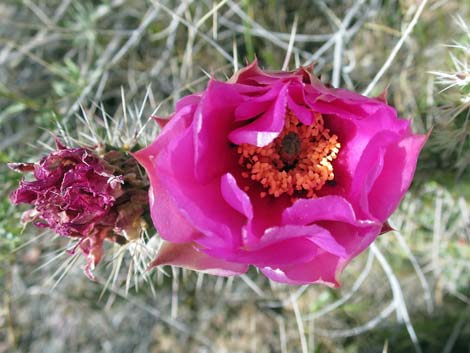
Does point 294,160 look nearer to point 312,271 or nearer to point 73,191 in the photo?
point 312,271

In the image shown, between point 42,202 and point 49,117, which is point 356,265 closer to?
point 49,117

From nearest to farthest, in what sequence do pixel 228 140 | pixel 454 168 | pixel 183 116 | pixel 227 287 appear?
1. pixel 183 116
2. pixel 228 140
3. pixel 454 168
4. pixel 227 287

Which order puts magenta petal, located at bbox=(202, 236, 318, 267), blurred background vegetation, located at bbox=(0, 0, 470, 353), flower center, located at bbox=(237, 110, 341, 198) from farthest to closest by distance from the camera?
blurred background vegetation, located at bbox=(0, 0, 470, 353)
flower center, located at bbox=(237, 110, 341, 198)
magenta petal, located at bbox=(202, 236, 318, 267)

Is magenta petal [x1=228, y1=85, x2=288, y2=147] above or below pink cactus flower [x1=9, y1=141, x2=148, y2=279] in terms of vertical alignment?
above

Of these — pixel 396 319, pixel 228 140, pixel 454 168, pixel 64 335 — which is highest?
pixel 228 140

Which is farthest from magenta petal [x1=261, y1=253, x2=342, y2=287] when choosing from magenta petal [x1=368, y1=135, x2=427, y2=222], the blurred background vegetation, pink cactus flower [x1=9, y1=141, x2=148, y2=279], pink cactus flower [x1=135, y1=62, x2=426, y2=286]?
the blurred background vegetation

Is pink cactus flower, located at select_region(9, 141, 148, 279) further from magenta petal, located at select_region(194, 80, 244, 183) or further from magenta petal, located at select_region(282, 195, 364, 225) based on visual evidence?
magenta petal, located at select_region(282, 195, 364, 225)

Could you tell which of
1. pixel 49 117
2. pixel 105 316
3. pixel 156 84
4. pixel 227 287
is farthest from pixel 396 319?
pixel 49 117

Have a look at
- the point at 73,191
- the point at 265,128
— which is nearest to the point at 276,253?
the point at 265,128
